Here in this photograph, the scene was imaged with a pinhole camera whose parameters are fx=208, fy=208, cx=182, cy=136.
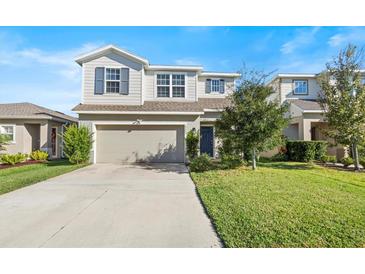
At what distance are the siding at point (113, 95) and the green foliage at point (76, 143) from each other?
2238 mm

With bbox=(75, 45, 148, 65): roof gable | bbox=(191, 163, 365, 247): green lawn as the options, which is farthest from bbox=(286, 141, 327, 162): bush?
bbox=(75, 45, 148, 65): roof gable

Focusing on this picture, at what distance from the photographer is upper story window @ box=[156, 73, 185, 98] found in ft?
45.2

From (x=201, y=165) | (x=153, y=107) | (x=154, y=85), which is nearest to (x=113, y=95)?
(x=153, y=107)

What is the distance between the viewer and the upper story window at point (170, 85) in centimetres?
1377

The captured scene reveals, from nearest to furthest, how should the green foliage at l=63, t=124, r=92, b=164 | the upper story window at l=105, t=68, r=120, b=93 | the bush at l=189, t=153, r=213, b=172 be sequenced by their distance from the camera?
1. the bush at l=189, t=153, r=213, b=172
2. the green foliage at l=63, t=124, r=92, b=164
3. the upper story window at l=105, t=68, r=120, b=93

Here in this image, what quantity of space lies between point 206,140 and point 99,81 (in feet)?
25.9

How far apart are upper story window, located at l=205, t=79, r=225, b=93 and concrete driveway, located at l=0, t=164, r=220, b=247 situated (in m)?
10.1

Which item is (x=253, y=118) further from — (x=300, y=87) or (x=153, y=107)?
(x=300, y=87)

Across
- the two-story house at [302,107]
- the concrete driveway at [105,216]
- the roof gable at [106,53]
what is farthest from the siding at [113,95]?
the two-story house at [302,107]

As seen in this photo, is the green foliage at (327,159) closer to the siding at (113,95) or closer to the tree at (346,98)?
the tree at (346,98)

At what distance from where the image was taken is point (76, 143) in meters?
11.3

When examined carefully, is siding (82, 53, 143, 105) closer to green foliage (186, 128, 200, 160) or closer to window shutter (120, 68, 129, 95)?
window shutter (120, 68, 129, 95)

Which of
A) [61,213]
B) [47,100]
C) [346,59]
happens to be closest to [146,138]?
[61,213]

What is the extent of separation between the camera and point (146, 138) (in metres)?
12.8
